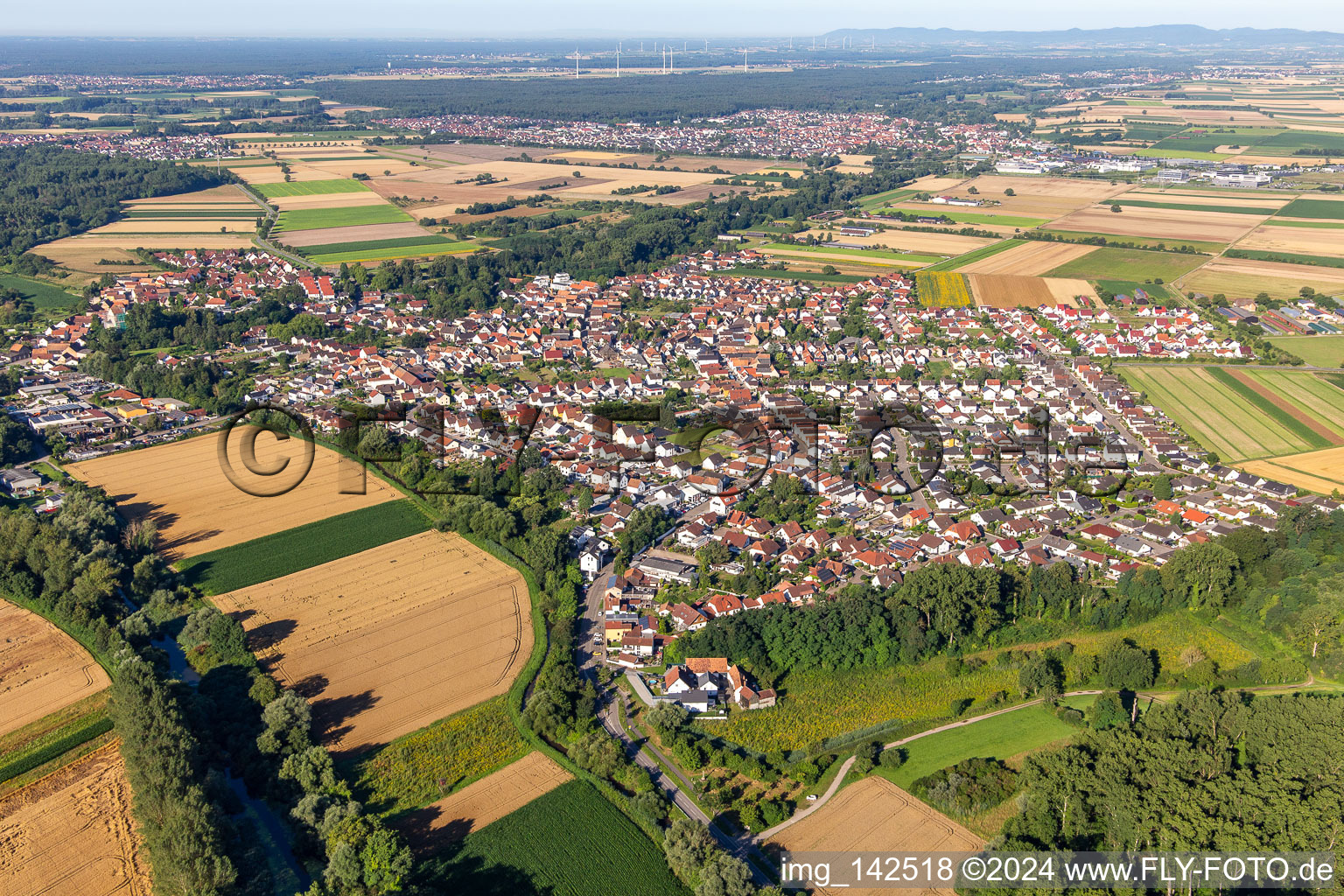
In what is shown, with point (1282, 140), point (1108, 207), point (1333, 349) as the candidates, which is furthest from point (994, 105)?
point (1333, 349)

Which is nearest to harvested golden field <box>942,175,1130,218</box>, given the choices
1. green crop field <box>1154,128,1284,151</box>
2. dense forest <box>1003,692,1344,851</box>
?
green crop field <box>1154,128,1284,151</box>

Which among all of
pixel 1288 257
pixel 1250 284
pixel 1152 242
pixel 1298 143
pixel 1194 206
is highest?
pixel 1298 143

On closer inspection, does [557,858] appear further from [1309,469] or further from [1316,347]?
[1316,347]

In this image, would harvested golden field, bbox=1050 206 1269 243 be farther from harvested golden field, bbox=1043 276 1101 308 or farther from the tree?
the tree

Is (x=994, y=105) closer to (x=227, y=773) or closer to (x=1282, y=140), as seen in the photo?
(x=1282, y=140)

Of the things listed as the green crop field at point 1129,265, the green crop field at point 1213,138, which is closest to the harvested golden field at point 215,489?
the green crop field at point 1129,265

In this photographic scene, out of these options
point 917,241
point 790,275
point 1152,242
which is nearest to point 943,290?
point 790,275

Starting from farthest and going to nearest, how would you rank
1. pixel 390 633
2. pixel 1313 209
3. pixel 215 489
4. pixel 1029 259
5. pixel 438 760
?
pixel 1313 209 < pixel 1029 259 < pixel 215 489 < pixel 390 633 < pixel 438 760
